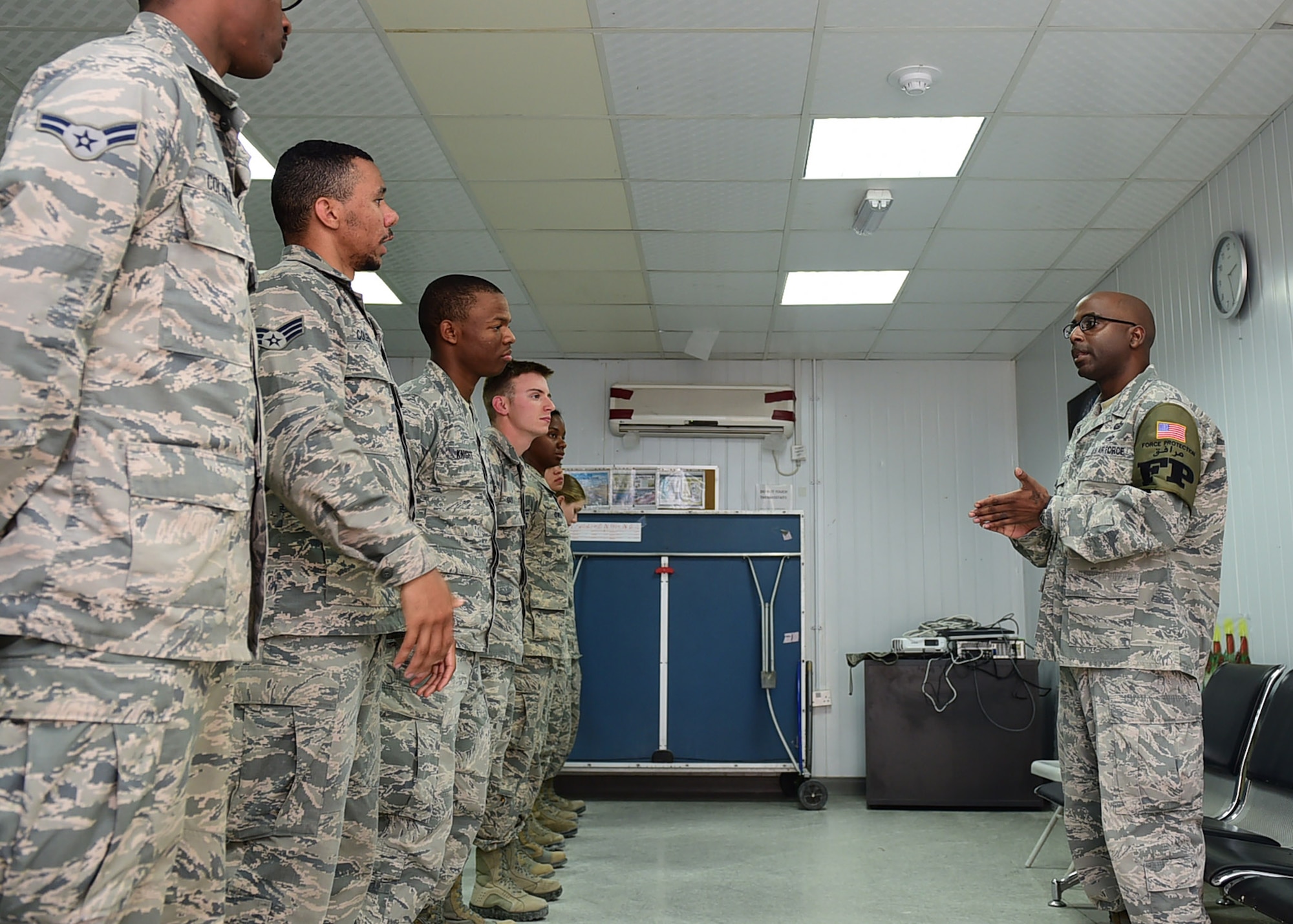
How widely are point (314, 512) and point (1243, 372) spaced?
3927 millimetres

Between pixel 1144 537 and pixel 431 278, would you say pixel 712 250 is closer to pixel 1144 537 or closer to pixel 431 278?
pixel 431 278

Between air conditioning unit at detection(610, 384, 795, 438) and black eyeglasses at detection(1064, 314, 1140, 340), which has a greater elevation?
air conditioning unit at detection(610, 384, 795, 438)

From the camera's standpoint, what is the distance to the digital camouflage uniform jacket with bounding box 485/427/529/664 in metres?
2.88

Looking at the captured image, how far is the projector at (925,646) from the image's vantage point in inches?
245

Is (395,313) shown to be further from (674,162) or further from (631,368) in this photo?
(674,162)

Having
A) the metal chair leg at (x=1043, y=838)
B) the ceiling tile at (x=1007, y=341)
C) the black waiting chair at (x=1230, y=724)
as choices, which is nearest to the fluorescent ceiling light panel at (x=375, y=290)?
the ceiling tile at (x=1007, y=341)

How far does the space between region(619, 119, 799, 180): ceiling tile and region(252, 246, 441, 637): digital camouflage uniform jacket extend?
8.16ft

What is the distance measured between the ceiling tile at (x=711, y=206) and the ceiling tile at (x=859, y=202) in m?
0.09

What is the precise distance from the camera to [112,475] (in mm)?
1032

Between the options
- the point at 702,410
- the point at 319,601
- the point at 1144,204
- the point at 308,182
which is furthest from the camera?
the point at 702,410

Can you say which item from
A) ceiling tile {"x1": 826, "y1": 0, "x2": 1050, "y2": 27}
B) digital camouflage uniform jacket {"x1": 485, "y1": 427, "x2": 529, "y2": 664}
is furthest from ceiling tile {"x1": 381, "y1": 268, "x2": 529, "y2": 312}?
ceiling tile {"x1": 826, "y1": 0, "x2": 1050, "y2": 27}

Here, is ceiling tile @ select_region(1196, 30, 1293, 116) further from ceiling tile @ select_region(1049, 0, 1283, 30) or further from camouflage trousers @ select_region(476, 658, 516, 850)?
camouflage trousers @ select_region(476, 658, 516, 850)

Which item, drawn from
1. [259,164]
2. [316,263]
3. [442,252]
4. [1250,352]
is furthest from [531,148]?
[1250,352]

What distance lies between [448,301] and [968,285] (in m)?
3.95
